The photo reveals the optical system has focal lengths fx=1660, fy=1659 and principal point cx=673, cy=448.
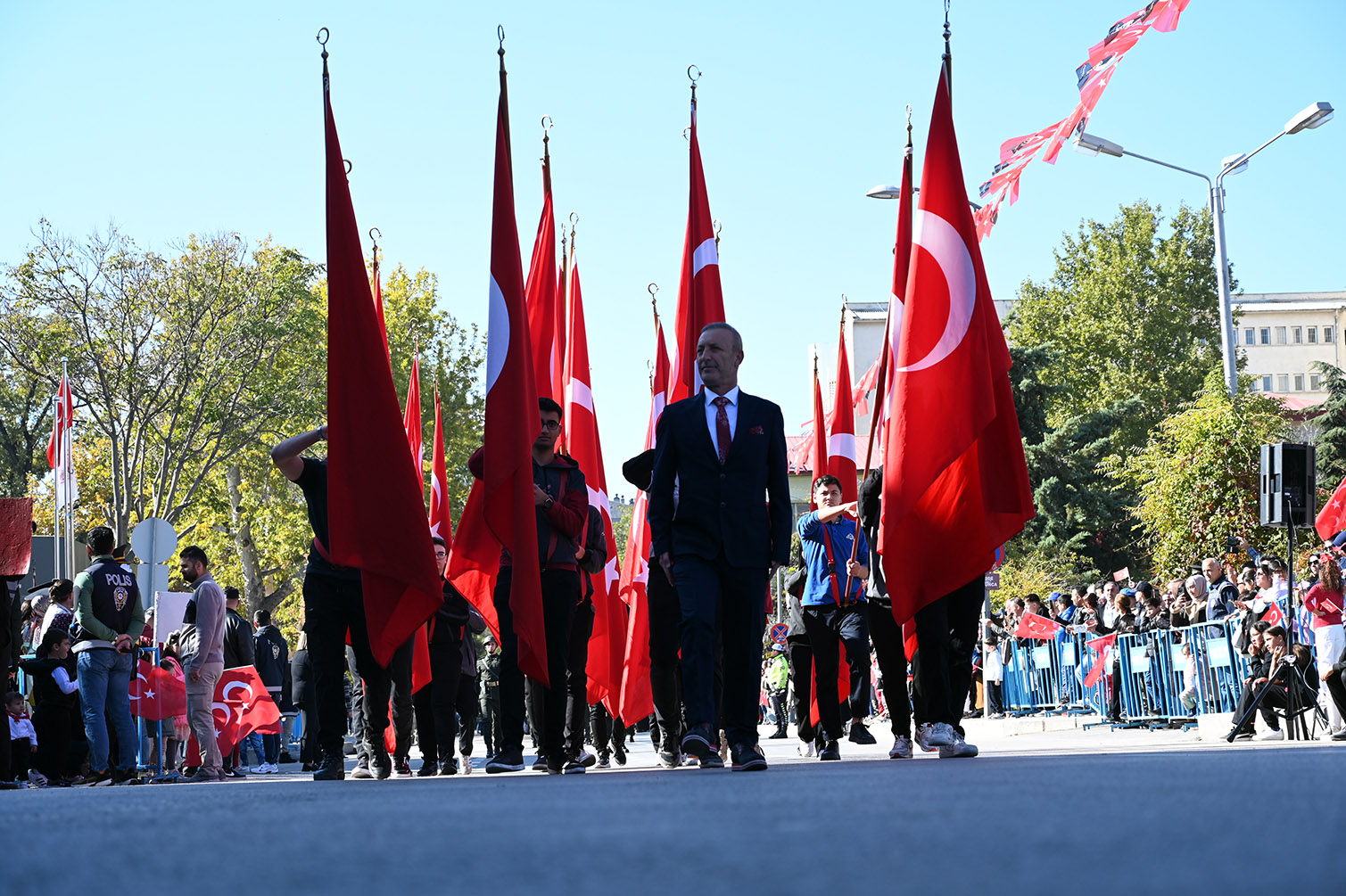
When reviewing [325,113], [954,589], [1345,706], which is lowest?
[1345,706]

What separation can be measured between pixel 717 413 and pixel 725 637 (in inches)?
42.3

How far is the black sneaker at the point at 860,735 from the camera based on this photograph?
45.0 ft

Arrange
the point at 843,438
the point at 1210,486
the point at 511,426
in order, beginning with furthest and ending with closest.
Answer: the point at 1210,486 → the point at 843,438 → the point at 511,426

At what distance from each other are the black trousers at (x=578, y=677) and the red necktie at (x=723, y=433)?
209 cm

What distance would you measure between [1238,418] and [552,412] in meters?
20.7

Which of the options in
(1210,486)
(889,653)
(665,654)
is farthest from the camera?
(1210,486)

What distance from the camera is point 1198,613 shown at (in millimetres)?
15484

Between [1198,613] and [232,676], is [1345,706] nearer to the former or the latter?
[1198,613]

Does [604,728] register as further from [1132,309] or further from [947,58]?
[1132,309]

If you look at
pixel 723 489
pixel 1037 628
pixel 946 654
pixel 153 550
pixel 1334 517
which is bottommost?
pixel 946 654

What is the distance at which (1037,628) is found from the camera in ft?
67.0

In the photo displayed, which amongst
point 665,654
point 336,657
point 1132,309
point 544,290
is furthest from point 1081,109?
point 1132,309

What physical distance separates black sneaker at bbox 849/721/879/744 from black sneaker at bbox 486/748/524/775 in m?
5.09

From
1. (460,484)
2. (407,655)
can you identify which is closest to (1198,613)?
(407,655)
